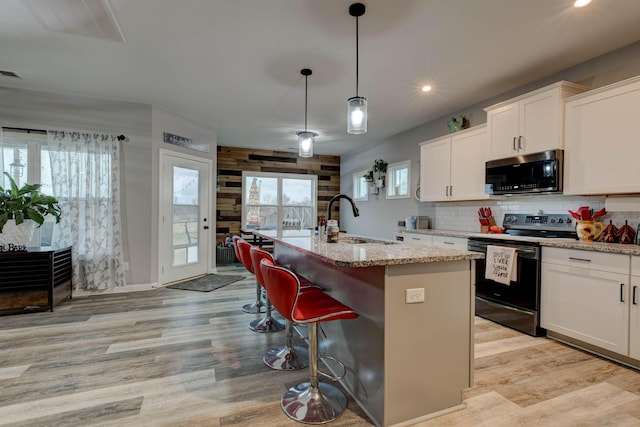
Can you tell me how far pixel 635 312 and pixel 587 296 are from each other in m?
0.30

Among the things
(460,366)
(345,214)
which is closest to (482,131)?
(460,366)

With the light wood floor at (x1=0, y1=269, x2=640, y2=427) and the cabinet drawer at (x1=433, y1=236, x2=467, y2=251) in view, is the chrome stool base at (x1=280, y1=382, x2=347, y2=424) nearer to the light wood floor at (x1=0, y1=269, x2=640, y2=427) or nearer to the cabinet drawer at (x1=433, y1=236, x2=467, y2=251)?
the light wood floor at (x1=0, y1=269, x2=640, y2=427)

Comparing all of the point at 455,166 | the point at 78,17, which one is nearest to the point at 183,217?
the point at 78,17

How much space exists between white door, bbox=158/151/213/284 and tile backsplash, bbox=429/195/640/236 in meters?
3.86

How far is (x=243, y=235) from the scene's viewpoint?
7117 mm

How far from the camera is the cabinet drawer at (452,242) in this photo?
364 centimetres

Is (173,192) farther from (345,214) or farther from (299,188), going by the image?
(345,214)

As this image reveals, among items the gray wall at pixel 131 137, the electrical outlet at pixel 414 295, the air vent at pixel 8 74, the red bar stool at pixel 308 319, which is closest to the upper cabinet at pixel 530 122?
the electrical outlet at pixel 414 295

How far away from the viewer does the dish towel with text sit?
3.03m

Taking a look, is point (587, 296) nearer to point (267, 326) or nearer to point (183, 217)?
point (267, 326)

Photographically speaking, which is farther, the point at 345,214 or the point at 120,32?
the point at 345,214

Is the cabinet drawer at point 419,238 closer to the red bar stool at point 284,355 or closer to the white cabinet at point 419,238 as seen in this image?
the white cabinet at point 419,238

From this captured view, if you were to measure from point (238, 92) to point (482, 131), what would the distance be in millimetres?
3035

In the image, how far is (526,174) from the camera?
323cm
